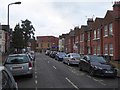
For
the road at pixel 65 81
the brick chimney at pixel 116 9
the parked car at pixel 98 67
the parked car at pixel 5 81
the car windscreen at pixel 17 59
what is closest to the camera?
the parked car at pixel 5 81

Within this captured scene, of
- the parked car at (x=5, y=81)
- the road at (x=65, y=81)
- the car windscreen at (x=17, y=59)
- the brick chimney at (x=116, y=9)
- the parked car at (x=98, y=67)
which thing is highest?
the brick chimney at (x=116, y=9)

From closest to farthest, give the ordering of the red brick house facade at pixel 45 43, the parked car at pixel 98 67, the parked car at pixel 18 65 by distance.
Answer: the parked car at pixel 18 65 < the parked car at pixel 98 67 < the red brick house facade at pixel 45 43

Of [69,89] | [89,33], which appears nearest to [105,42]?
[89,33]

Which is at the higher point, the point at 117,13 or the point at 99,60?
the point at 117,13

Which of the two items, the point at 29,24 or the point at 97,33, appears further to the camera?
the point at 29,24

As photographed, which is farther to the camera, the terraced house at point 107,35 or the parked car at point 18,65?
the terraced house at point 107,35

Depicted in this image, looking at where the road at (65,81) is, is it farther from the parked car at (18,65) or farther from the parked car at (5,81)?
the parked car at (5,81)

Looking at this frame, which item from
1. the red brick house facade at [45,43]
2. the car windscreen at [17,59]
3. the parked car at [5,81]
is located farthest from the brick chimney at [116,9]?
the red brick house facade at [45,43]

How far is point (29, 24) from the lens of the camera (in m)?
104

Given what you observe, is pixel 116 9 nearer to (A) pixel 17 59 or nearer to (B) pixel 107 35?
(B) pixel 107 35

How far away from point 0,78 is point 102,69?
462 inches

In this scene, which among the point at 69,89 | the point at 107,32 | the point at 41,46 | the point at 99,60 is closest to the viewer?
the point at 69,89

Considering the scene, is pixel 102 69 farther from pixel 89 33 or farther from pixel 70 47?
pixel 70 47

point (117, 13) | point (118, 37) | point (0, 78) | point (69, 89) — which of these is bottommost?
point (69, 89)
